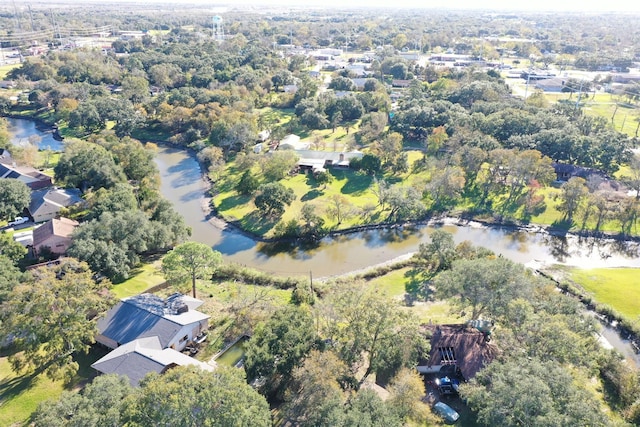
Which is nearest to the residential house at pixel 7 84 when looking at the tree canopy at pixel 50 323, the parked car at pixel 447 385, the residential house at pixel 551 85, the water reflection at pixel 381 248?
the water reflection at pixel 381 248

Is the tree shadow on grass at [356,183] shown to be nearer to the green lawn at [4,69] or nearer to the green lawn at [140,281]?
the green lawn at [140,281]

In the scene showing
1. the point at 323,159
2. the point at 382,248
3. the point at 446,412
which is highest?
the point at 323,159

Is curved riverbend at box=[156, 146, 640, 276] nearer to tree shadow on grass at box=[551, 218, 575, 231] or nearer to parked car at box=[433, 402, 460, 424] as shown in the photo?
tree shadow on grass at box=[551, 218, 575, 231]

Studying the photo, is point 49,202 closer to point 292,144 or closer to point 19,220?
point 19,220

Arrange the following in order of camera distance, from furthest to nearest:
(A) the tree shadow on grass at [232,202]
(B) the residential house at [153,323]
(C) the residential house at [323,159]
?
(C) the residential house at [323,159]
(A) the tree shadow on grass at [232,202]
(B) the residential house at [153,323]

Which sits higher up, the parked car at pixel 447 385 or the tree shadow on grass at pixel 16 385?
the parked car at pixel 447 385

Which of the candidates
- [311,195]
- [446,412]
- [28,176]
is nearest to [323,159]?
[311,195]

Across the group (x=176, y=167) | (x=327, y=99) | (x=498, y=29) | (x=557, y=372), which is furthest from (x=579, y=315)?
(x=498, y=29)
